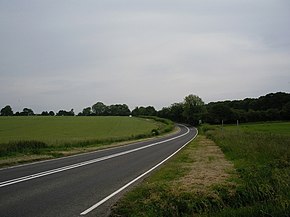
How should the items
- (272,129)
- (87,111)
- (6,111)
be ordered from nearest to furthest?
1. (272,129)
2. (6,111)
3. (87,111)

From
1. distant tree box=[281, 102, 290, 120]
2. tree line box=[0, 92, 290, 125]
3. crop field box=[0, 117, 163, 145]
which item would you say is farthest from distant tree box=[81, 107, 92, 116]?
distant tree box=[281, 102, 290, 120]

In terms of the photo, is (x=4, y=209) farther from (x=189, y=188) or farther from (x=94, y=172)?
(x=94, y=172)

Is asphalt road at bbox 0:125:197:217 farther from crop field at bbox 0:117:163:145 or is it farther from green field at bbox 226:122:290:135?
green field at bbox 226:122:290:135

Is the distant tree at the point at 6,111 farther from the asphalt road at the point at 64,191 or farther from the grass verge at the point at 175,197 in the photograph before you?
the grass verge at the point at 175,197

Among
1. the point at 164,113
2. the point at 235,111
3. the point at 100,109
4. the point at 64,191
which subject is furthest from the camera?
the point at 100,109

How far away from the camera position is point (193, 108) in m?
157

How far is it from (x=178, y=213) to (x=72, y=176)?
7.55m

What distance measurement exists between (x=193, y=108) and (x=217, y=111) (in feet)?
85.8

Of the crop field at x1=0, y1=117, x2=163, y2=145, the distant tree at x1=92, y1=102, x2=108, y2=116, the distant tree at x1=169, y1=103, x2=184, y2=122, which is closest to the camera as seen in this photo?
the crop field at x1=0, y1=117, x2=163, y2=145

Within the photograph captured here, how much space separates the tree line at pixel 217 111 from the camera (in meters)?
112

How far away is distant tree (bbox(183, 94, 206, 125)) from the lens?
153875 mm

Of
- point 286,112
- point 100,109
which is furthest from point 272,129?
point 100,109

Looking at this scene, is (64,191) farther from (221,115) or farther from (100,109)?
(100,109)

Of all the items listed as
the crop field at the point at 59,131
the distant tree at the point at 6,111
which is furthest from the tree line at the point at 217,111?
the crop field at the point at 59,131
